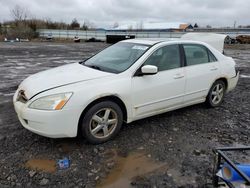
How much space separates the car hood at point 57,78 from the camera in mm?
3305

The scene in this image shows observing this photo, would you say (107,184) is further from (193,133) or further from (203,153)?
(193,133)

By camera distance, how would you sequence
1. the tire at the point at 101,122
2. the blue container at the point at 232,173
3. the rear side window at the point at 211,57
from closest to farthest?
the blue container at the point at 232,173 < the tire at the point at 101,122 < the rear side window at the point at 211,57

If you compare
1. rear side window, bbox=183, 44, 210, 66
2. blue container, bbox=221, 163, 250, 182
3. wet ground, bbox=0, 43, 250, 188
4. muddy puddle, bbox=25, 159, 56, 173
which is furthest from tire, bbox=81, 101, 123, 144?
rear side window, bbox=183, 44, 210, 66

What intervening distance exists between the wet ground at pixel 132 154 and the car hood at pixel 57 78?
831 mm

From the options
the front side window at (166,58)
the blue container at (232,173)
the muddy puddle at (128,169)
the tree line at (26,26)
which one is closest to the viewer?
the blue container at (232,173)

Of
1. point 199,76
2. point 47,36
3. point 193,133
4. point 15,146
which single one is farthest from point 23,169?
point 47,36

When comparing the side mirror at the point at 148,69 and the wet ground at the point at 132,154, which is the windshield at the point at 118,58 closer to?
the side mirror at the point at 148,69

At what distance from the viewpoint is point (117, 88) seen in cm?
343

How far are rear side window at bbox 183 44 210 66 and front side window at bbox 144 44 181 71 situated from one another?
10.1 inches

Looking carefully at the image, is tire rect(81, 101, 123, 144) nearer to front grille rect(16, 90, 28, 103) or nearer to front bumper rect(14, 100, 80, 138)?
front bumper rect(14, 100, 80, 138)

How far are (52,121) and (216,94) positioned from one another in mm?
3671

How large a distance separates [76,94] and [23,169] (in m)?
1.16

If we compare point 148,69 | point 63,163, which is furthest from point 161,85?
point 63,163

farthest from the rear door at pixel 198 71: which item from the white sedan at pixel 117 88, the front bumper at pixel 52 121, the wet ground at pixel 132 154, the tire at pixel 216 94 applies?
the front bumper at pixel 52 121
